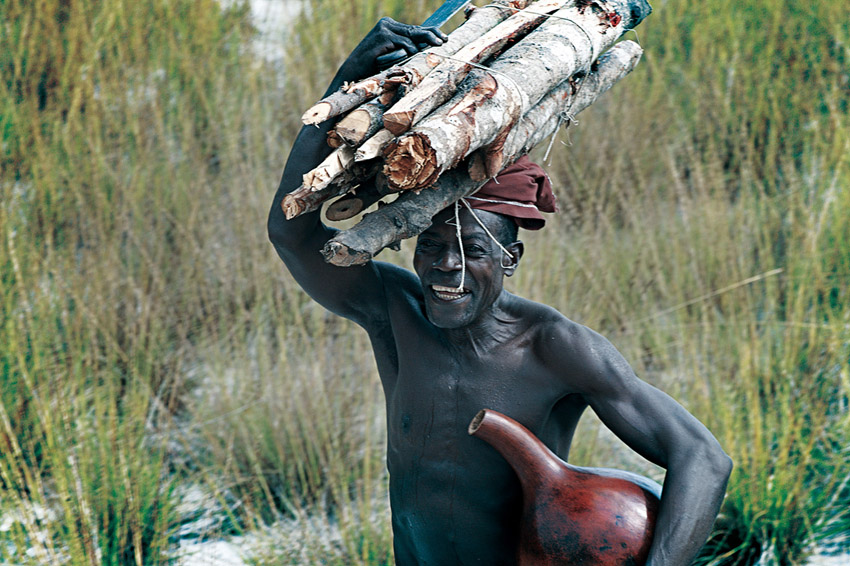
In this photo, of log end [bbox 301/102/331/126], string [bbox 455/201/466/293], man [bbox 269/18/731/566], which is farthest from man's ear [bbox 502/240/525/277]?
log end [bbox 301/102/331/126]

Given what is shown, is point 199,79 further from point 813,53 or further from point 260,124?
point 813,53

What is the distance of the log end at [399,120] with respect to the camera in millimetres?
1461

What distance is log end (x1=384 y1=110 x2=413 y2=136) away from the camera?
1461 mm

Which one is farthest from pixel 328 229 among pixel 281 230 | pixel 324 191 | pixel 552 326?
pixel 552 326

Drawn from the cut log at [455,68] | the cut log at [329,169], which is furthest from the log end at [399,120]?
the cut log at [329,169]

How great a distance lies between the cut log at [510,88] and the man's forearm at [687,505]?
68 centimetres

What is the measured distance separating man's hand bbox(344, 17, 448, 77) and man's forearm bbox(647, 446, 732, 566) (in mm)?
917

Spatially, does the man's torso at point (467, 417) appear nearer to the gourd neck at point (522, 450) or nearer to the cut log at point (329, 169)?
the gourd neck at point (522, 450)

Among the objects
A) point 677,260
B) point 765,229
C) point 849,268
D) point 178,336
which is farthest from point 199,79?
point 849,268

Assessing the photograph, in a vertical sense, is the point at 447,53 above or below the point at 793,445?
above

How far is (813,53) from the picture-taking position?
549cm

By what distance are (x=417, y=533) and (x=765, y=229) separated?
3.08 m

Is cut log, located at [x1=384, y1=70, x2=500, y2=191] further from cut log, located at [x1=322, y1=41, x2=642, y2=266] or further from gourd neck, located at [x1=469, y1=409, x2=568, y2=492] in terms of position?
gourd neck, located at [x1=469, y1=409, x2=568, y2=492]

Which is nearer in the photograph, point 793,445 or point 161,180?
point 793,445
